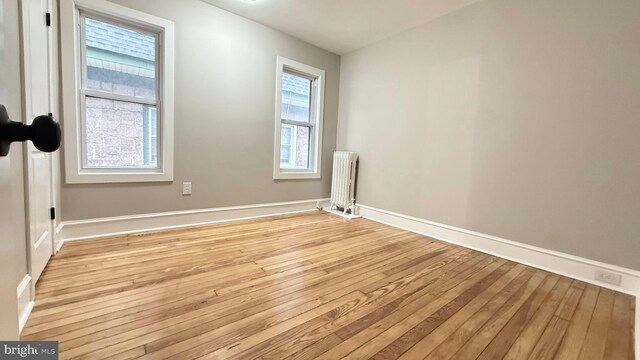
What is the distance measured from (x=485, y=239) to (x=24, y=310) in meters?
3.26

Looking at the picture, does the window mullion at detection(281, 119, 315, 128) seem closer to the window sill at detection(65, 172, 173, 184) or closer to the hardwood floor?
the window sill at detection(65, 172, 173, 184)

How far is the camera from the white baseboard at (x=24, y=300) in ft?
3.93

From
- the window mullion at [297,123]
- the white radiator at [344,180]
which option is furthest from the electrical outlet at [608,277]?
the window mullion at [297,123]

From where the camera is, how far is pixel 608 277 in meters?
1.92

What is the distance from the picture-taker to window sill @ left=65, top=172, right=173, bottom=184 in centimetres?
223

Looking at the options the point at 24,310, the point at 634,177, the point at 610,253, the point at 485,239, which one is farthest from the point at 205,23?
the point at 610,253

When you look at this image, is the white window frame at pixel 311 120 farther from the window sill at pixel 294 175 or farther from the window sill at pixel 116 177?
the window sill at pixel 116 177

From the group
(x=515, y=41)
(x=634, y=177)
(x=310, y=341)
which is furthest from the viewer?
(x=515, y=41)

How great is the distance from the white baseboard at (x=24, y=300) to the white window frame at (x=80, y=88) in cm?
121

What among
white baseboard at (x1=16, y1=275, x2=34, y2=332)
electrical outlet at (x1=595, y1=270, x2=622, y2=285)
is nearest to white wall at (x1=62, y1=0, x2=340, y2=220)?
white baseboard at (x1=16, y1=275, x2=34, y2=332)

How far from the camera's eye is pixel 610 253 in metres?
1.92

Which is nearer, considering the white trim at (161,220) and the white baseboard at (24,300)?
the white baseboard at (24,300)

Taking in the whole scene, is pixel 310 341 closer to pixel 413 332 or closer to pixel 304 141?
pixel 413 332

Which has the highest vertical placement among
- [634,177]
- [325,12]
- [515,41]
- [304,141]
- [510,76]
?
[325,12]
